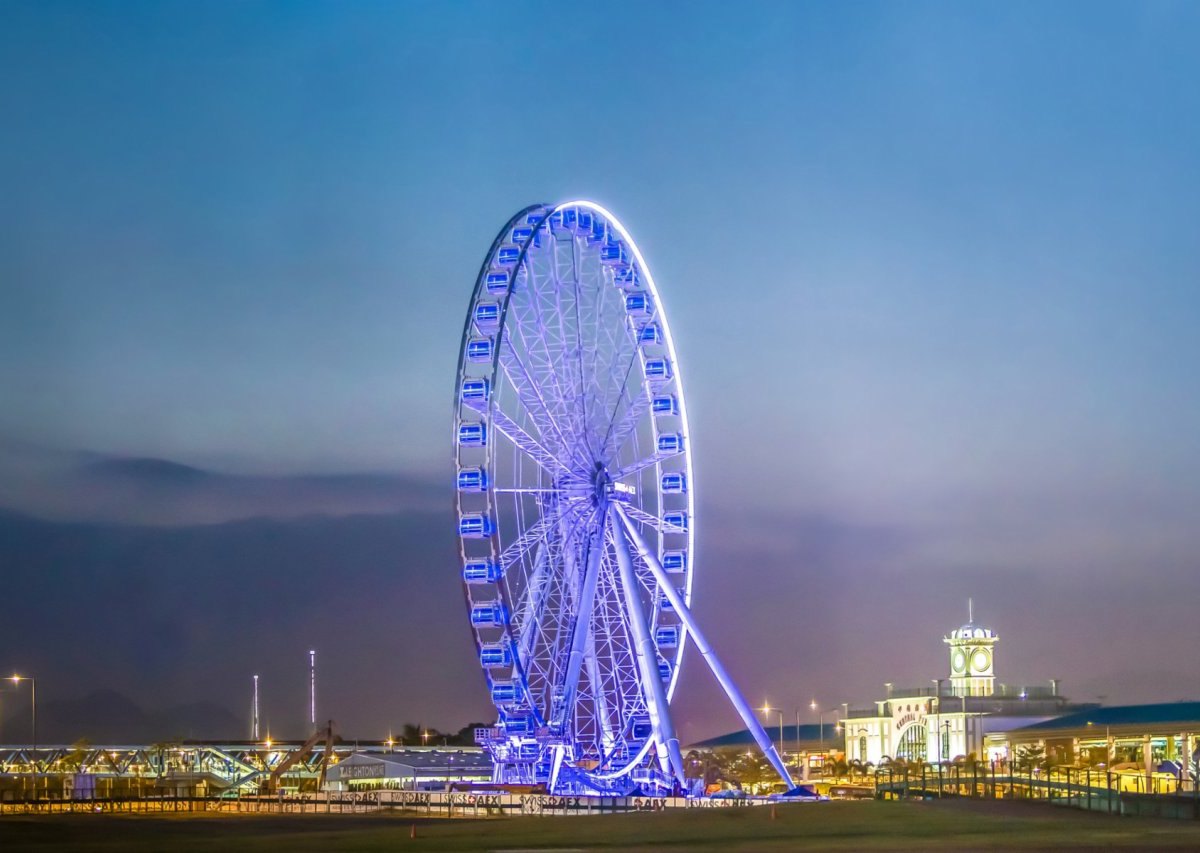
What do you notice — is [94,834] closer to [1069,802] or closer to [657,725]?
[657,725]

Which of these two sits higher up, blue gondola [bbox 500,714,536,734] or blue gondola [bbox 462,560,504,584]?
blue gondola [bbox 462,560,504,584]

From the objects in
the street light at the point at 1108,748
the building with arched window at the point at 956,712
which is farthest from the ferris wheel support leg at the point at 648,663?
the building with arched window at the point at 956,712

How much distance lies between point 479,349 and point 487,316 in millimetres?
1482

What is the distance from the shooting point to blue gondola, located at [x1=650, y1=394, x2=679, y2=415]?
81062 mm

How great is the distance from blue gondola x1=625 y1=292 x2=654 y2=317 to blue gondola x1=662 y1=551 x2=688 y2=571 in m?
10.8

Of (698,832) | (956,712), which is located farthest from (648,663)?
(956,712)

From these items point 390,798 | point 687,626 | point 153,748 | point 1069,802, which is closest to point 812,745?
point 153,748

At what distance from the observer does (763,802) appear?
7200 cm

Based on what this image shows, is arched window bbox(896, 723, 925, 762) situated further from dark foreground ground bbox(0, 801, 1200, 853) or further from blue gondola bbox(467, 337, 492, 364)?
dark foreground ground bbox(0, 801, 1200, 853)

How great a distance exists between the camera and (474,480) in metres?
77.6

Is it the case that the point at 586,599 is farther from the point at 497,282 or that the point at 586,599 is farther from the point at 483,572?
the point at 497,282

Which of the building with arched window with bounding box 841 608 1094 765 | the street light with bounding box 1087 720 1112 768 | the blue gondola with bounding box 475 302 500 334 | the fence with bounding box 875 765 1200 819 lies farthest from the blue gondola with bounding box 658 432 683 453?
the building with arched window with bounding box 841 608 1094 765

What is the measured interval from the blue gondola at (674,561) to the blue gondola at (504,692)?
910 cm

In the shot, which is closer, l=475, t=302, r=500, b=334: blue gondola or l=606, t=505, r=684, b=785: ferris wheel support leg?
l=606, t=505, r=684, b=785: ferris wheel support leg
